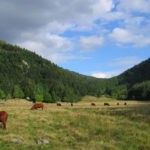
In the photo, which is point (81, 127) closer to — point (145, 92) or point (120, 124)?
point (120, 124)

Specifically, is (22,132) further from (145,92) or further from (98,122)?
(145,92)

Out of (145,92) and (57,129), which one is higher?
(145,92)

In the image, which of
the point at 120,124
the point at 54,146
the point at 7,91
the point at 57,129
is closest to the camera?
the point at 54,146

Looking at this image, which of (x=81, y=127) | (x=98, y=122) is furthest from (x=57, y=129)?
(x=98, y=122)

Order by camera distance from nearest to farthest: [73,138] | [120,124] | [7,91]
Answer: [73,138] → [120,124] → [7,91]

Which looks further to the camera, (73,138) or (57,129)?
(57,129)

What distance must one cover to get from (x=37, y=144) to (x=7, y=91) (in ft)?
552

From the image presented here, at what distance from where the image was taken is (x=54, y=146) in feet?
87.2

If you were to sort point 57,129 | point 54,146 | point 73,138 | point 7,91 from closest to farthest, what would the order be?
point 54,146
point 73,138
point 57,129
point 7,91

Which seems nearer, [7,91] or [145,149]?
[145,149]

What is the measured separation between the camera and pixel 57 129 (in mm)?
33000

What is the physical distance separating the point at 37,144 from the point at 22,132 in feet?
12.3

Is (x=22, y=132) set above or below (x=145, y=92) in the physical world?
below

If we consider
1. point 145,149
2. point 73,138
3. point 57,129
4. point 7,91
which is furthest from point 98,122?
point 7,91
